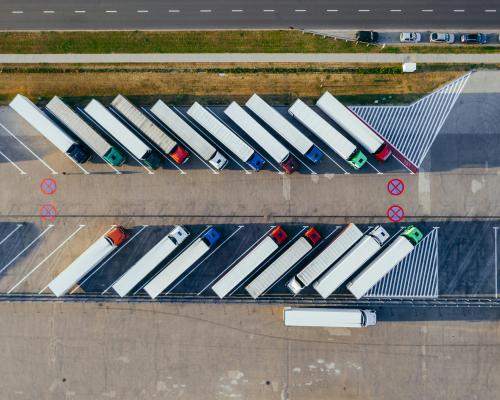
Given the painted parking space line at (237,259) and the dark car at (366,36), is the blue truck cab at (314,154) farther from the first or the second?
the dark car at (366,36)

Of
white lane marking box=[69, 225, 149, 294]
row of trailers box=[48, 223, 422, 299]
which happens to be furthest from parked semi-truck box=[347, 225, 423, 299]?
white lane marking box=[69, 225, 149, 294]

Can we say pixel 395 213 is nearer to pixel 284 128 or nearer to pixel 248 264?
pixel 284 128

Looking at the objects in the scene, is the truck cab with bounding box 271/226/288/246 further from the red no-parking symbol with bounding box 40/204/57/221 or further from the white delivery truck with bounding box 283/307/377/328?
the red no-parking symbol with bounding box 40/204/57/221

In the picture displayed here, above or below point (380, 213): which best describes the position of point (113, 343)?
below

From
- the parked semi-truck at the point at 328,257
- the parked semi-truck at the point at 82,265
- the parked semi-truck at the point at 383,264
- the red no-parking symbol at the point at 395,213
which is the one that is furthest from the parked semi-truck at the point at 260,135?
the parked semi-truck at the point at 82,265

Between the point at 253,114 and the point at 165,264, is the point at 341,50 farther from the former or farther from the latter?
the point at 165,264

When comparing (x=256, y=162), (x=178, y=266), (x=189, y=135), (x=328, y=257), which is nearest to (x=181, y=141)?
(x=189, y=135)

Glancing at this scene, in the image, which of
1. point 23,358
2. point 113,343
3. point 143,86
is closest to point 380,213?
point 143,86
